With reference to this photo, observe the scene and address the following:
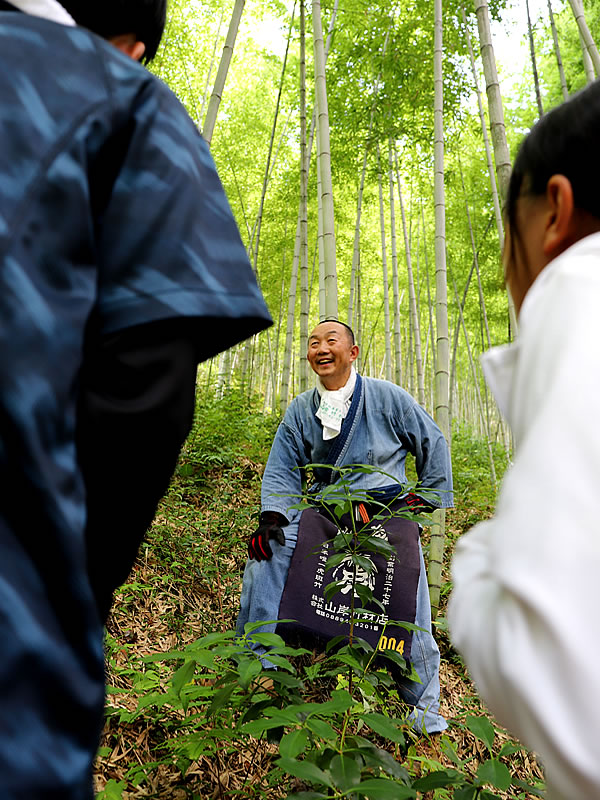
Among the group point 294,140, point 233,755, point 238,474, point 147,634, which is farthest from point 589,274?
point 294,140

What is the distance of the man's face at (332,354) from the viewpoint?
10.6 feet

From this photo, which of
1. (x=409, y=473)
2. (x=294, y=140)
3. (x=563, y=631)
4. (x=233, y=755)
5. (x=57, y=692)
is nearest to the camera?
(x=563, y=631)

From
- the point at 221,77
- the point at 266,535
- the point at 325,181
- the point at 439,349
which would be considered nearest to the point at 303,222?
the point at 325,181

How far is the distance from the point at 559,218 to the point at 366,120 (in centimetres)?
763

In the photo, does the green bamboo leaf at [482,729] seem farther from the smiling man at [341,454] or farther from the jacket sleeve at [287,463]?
the jacket sleeve at [287,463]

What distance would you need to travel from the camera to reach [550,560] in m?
0.38

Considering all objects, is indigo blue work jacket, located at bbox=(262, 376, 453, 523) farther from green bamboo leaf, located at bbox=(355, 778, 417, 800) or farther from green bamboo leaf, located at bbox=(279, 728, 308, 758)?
green bamboo leaf, located at bbox=(355, 778, 417, 800)

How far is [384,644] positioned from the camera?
8.40 ft

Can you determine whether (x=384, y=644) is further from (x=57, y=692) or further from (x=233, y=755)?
(x=57, y=692)

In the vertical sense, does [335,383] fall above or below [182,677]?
above

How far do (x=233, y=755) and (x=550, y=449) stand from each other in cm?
212

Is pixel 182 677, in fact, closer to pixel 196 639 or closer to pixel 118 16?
pixel 118 16

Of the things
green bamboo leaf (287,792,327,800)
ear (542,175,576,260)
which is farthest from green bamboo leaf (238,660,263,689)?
ear (542,175,576,260)

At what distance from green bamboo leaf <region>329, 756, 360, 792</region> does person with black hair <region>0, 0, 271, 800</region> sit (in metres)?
0.58
